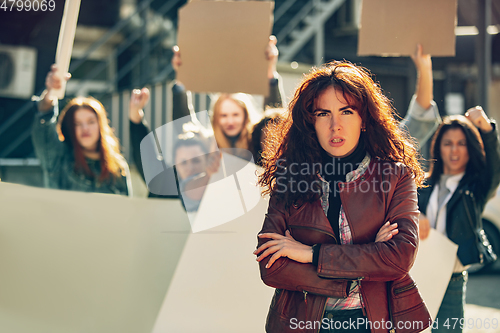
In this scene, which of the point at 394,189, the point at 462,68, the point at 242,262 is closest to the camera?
the point at 394,189

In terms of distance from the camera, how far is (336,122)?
1.65m

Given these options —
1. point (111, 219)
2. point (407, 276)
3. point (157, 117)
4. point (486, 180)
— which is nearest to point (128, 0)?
point (157, 117)

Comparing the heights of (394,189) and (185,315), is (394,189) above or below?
above

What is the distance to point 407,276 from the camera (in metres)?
1.61

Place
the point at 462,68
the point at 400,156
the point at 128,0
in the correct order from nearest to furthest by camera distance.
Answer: the point at 400,156 → the point at 128,0 → the point at 462,68

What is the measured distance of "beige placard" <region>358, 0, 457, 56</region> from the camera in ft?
8.31

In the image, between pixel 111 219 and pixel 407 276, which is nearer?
pixel 407 276

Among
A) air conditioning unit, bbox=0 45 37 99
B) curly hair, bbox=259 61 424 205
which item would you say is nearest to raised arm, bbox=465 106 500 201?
curly hair, bbox=259 61 424 205

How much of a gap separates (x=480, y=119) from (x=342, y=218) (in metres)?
1.28

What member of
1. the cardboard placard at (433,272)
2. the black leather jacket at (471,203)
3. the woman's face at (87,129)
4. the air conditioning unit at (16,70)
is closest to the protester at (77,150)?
the woman's face at (87,129)

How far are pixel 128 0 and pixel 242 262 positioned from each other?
26.7 ft

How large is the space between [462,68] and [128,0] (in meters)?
7.93

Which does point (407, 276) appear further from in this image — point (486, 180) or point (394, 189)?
point (486, 180)

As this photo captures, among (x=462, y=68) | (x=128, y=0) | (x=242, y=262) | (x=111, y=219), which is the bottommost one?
(x=242, y=262)
